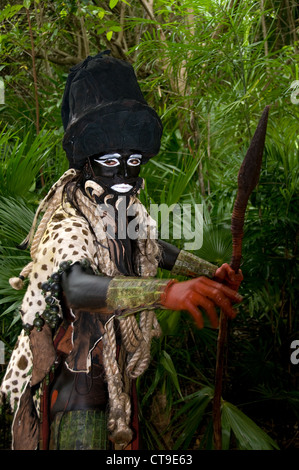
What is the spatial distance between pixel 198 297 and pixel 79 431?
0.56 metres

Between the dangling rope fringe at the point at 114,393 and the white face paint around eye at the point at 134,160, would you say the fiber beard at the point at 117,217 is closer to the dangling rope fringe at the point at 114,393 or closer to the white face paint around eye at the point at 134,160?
the white face paint around eye at the point at 134,160

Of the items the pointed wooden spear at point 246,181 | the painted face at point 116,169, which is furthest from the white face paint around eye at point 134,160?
the pointed wooden spear at point 246,181

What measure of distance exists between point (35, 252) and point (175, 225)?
1.05 meters

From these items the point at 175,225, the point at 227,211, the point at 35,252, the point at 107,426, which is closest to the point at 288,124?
the point at 227,211

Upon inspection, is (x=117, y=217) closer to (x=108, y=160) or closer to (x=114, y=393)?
(x=108, y=160)

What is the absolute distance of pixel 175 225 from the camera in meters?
2.56

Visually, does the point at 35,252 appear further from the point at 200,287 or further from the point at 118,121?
the point at 200,287

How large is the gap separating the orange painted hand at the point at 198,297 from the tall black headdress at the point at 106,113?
1.73ft

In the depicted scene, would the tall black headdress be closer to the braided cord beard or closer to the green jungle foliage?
the braided cord beard

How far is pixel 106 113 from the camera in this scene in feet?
5.05

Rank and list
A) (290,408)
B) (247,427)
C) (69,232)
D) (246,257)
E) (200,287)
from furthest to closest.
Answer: (290,408) → (246,257) → (247,427) → (69,232) → (200,287)

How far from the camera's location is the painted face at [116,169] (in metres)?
1.58

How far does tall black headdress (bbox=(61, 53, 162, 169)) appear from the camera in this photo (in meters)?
1.54

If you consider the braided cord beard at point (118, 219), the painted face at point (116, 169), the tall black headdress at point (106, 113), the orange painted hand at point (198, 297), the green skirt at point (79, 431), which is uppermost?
the tall black headdress at point (106, 113)
